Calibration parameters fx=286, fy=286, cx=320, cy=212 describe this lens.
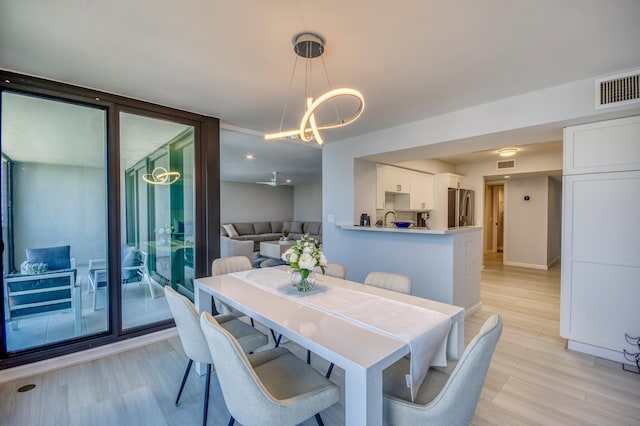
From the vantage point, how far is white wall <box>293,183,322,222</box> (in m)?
10.3

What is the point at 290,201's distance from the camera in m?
11.2

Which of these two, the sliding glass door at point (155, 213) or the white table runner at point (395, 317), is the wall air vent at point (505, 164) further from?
the sliding glass door at point (155, 213)

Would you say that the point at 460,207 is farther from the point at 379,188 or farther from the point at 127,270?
the point at 127,270

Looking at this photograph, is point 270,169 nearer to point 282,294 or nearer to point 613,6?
point 282,294

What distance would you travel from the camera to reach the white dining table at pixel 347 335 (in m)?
1.08

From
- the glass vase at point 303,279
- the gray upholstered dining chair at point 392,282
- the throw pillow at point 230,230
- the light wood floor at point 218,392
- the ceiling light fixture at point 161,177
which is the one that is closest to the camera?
the light wood floor at point 218,392

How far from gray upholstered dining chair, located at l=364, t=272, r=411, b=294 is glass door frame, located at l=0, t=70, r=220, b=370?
2.01 metres

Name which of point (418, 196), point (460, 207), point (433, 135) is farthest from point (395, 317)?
point (460, 207)

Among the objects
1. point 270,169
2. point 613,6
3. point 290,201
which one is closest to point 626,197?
point 613,6

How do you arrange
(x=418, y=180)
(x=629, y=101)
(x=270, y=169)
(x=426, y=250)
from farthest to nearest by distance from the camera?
(x=270, y=169), (x=418, y=180), (x=426, y=250), (x=629, y=101)

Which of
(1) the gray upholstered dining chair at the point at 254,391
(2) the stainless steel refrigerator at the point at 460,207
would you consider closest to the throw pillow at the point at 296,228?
(2) the stainless steel refrigerator at the point at 460,207

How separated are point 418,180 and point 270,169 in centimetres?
357

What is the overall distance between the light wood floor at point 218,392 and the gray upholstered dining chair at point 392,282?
0.80 m

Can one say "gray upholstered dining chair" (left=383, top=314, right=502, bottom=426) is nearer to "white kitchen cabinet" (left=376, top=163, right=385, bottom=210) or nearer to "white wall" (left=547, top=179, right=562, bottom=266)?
"white kitchen cabinet" (left=376, top=163, right=385, bottom=210)
